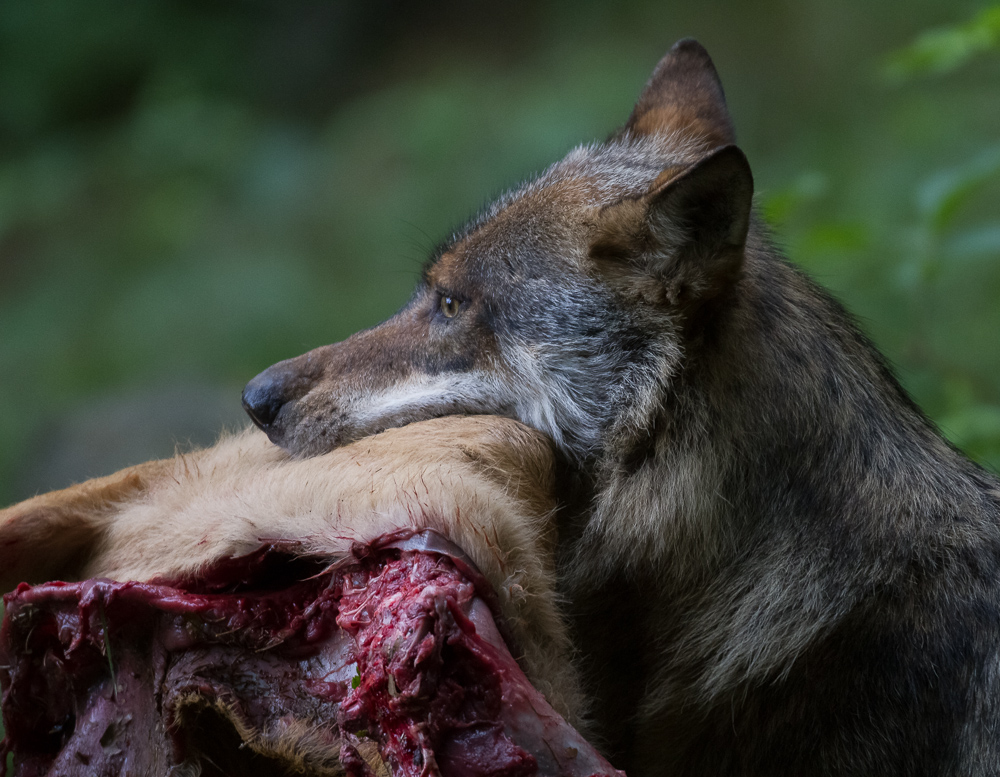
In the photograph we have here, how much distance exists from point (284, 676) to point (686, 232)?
4.90 feet

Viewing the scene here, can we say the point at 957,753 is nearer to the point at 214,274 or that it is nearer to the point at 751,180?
the point at 751,180

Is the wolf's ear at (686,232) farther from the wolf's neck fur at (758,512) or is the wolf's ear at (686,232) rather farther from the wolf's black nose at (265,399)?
the wolf's black nose at (265,399)

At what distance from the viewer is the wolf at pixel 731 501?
2.28 m

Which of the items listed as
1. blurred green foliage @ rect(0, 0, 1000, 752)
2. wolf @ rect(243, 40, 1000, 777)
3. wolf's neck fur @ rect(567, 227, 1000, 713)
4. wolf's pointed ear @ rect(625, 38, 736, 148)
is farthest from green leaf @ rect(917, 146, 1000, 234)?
blurred green foliage @ rect(0, 0, 1000, 752)

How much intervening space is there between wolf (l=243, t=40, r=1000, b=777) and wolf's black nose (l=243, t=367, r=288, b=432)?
0.08 meters

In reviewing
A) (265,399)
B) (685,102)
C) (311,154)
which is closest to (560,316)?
(265,399)

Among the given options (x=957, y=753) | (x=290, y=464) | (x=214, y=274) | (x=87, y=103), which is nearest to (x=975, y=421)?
(x=957, y=753)

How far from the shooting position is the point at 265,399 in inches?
113

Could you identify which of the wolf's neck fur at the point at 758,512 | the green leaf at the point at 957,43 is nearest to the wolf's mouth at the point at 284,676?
the wolf's neck fur at the point at 758,512

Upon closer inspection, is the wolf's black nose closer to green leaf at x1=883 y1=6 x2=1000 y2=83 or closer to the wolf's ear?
the wolf's ear

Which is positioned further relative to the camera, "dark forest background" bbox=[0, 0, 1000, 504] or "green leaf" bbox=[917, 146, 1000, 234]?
"dark forest background" bbox=[0, 0, 1000, 504]

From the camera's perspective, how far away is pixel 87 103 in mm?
10812

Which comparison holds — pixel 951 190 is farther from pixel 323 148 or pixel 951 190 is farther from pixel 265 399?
pixel 323 148

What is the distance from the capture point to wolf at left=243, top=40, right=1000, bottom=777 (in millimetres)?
2283
